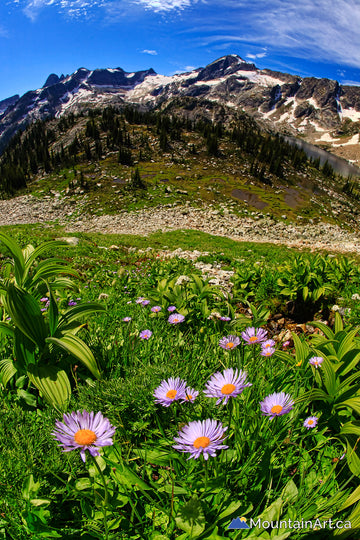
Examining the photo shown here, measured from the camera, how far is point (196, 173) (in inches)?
1666

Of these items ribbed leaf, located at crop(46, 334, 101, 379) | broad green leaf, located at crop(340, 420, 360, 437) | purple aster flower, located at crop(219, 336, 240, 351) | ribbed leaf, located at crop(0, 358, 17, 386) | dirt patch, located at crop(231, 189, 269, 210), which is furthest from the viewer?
dirt patch, located at crop(231, 189, 269, 210)

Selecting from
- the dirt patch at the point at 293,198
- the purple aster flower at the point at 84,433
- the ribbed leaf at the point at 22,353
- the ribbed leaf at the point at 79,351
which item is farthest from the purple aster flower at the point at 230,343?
the dirt patch at the point at 293,198

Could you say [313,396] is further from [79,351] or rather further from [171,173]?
[171,173]

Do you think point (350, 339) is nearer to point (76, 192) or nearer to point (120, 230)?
point (120, 230)

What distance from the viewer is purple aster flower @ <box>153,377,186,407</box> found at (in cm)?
152

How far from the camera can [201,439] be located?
1.30 metres

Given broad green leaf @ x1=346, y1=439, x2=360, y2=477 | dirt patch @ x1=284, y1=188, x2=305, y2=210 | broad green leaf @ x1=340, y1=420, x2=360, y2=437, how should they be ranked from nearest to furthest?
1. broad green leaf @ x1=346, y1=439, x2=360, y2=477
2. broad green leaf @ x1=340, y1=420, x2=360, y2=437
3. dirt patch @ x1=284, y1=188, x2=305, y2=210

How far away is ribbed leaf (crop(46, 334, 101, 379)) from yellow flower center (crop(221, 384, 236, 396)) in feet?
3.36

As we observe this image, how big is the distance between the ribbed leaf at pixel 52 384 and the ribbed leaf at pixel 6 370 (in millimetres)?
236

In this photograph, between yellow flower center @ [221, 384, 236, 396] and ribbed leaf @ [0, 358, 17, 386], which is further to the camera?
ribbed leaf @ [0, 358, 17, 386]

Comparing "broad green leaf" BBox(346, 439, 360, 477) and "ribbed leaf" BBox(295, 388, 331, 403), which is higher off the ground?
"ribbed leaf" BBox(295, 388, 331, 403)

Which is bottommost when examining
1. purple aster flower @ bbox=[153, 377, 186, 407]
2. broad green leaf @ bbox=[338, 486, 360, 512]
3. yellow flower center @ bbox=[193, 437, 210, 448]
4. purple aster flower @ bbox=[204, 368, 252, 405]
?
broad green leaf @ bbox=[338, 486, 360, 512]

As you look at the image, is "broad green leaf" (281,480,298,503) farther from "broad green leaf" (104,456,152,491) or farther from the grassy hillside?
the grassy hillside

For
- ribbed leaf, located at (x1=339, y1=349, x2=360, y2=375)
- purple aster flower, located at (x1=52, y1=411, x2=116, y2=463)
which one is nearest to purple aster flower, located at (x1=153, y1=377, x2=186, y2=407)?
purple aster flower, located at (x1=52, y1=411, x2=116, y2=463)
